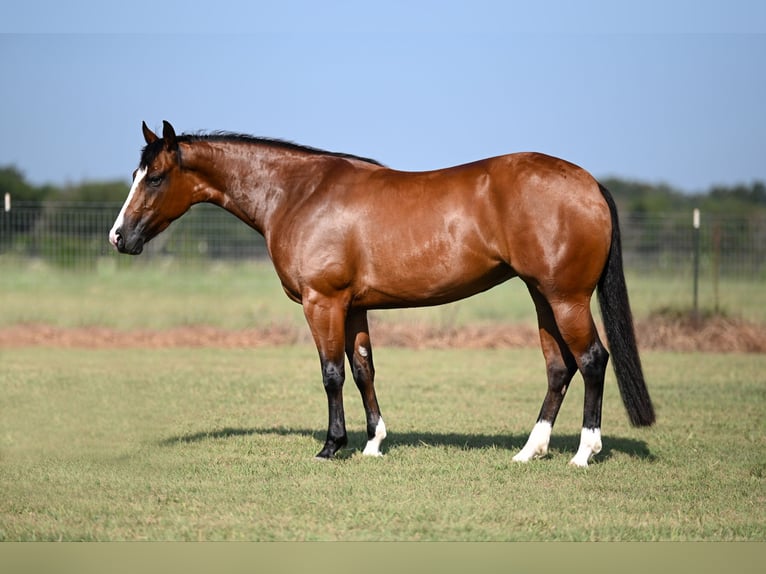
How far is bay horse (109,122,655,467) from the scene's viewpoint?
264 inches

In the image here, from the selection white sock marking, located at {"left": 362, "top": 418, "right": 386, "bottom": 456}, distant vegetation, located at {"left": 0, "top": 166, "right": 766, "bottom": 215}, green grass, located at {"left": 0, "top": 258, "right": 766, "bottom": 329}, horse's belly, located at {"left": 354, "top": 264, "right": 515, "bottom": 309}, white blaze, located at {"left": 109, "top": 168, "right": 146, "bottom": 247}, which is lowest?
white sock marking, located at {"left": 362, "top": 418, "right": 386, "bottom": 456}

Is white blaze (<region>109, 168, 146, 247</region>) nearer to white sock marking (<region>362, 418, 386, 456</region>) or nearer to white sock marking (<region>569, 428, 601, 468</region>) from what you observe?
white sock marking (<region>362, 418, 386, 456</region>)

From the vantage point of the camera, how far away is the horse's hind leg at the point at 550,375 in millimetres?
7113

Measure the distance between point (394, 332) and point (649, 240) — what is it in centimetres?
785

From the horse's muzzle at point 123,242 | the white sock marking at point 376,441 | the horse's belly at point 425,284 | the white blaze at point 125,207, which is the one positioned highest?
the white blaze at point 125,207

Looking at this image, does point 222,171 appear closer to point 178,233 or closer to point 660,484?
point 660,484

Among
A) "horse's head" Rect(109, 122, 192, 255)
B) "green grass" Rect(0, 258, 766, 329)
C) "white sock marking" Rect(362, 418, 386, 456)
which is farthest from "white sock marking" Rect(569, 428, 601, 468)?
"green grass" Rect(0, 258, 766, 329)

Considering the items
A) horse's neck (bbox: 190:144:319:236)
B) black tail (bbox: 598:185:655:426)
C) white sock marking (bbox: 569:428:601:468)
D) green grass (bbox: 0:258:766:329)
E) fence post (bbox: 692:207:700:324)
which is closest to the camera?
white sock marking (bbox: 569:428:601:468)

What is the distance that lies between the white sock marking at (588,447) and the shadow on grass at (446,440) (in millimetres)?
376

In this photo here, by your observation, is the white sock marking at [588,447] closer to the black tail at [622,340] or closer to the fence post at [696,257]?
the black tail at [622,340]

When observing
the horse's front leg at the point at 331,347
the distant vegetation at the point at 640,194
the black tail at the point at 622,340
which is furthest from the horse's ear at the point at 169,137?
the distant vegetation at the point at 640,194

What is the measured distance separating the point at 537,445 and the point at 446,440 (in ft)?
3.56

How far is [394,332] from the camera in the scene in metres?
15.6

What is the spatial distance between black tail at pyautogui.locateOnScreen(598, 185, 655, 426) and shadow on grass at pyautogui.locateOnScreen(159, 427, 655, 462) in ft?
1.52
